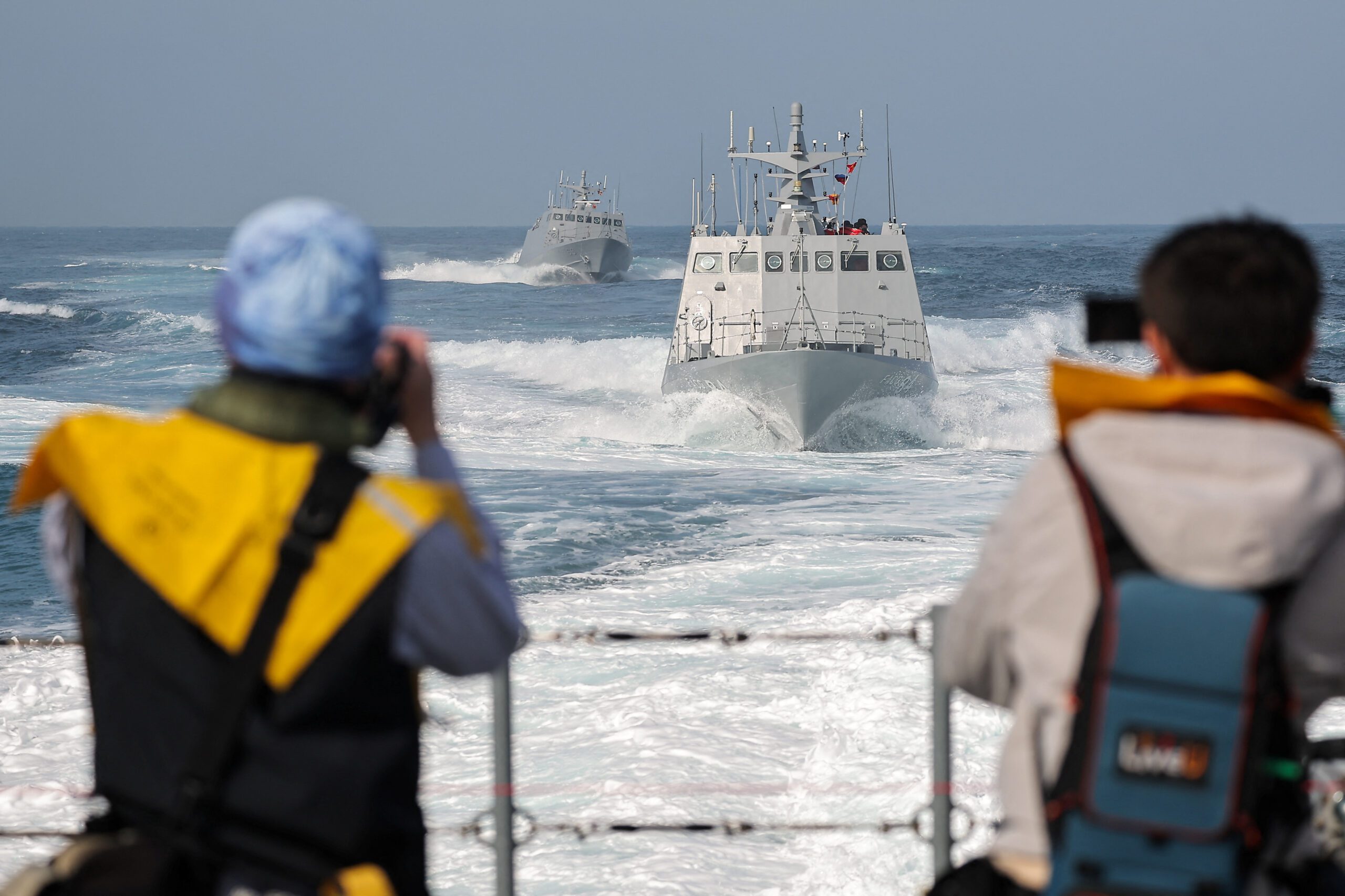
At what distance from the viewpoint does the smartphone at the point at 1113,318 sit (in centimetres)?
167

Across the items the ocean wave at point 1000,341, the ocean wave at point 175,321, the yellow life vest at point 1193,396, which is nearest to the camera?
the yellow life vest at point 1193,396

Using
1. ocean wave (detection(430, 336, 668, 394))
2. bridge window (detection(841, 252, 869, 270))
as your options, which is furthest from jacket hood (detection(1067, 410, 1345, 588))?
ocean wave (detection(430, 336, 668, 394))

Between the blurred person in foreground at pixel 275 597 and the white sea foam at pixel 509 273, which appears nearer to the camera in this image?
the blurred person in foreground at pixel 275 597

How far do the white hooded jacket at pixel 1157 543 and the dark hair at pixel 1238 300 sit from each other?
9 centimetres

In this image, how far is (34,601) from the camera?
400 inches

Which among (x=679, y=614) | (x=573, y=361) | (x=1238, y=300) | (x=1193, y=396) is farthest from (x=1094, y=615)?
(x=573, y=361)

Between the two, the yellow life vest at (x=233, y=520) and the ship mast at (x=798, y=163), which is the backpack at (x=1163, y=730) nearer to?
the yellow life vest at (x=233, y=520)

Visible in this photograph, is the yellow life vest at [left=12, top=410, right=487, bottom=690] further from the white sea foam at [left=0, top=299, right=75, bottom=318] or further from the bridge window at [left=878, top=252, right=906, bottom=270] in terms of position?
the white sea foam at [left=0, top=299, right=75, bottom=318]

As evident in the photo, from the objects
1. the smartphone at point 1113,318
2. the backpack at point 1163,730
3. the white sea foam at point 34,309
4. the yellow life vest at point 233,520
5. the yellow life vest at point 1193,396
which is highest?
the smartphone at point 1113,318

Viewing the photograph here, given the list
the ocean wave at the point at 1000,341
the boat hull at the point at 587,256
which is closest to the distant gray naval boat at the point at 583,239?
the boat hull at the point at 587,256

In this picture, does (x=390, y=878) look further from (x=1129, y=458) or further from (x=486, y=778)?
(x=486, y=778)

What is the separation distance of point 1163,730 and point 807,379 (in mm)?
16561

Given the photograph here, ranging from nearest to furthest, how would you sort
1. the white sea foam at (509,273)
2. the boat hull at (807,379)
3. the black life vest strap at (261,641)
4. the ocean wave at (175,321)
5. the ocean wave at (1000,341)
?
the black life vest strap at (261,641)
the boat hull at (807,379)
the ocean wave at (1000,341)
the ocean wave at (175,321)
the white sea foam at (509,273)

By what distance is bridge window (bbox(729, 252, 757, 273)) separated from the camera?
62.4 ft
